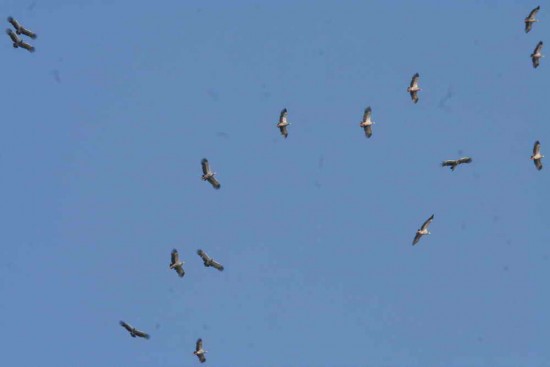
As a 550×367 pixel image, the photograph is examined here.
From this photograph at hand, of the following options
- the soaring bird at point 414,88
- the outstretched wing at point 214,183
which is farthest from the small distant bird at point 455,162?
the outstretched wing at point 214,183

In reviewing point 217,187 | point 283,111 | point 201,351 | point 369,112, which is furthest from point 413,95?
point 201,351

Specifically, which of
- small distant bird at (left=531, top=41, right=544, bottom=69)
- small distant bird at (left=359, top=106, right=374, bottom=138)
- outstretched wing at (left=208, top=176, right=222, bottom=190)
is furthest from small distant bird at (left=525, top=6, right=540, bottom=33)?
outstretched wing at (left=208, top=176, right=222, bottom=190)

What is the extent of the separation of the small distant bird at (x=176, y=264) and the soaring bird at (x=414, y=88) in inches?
783

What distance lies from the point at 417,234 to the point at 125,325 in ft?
74.5

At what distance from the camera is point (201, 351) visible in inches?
3735

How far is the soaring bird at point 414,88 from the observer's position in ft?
306

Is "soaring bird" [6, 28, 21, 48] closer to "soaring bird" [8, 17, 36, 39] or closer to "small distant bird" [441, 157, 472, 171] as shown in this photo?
"soaring bird" [8, 17, 36, 39]

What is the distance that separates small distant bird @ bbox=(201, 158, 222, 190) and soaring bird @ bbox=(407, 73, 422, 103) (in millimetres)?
14995

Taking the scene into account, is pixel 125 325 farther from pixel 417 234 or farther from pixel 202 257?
pixel 417 234

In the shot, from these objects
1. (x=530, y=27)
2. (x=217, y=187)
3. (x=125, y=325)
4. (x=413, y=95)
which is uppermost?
(x=530, y=27)

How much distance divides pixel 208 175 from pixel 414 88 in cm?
1578

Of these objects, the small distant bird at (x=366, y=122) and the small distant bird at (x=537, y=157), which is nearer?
the small distant bird at (x=366, y=122)

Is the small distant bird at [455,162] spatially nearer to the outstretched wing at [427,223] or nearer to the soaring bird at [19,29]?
the outstretched wing at [427,223]

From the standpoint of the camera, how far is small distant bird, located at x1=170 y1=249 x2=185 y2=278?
91.9 meters
